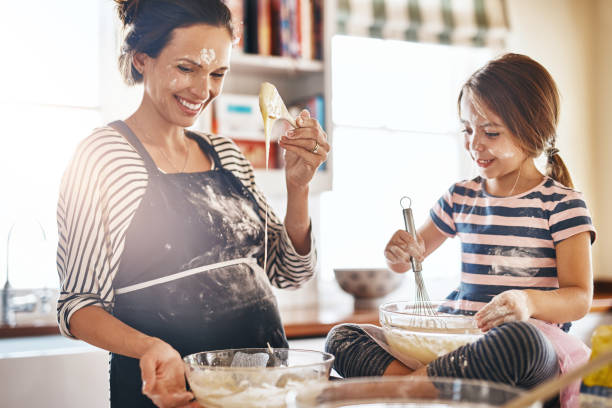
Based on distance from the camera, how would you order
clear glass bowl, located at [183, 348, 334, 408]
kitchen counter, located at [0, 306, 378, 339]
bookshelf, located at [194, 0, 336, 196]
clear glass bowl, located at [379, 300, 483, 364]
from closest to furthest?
clear glass bowl, located at [183, 348, 334, 408] < clear glass bowl, located at [379, 300, 483, 364] < kitchen counter, located at [0, 306, 378, 339] < bookshelf, located at [194, 0, 336, 196]

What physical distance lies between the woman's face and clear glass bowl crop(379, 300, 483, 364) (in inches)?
23.2

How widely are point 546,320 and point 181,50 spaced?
875 mm

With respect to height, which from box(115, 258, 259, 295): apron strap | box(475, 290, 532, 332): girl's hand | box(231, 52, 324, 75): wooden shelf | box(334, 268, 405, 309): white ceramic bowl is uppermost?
box(231, 52, 324, 75): wooden shelf

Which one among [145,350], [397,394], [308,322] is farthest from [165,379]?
[308,322]

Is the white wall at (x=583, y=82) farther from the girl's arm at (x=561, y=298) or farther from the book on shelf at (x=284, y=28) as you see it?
the girl's arm at (x=561, y=298)

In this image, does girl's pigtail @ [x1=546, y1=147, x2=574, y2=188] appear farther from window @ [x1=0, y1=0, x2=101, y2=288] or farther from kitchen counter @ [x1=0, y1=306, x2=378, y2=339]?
window @ [x1=0, y1=0, x2=101, y2=288]

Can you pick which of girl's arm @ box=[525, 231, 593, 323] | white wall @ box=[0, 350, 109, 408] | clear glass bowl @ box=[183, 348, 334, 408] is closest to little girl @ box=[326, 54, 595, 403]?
girl's arm @ box=[525, 231, 593, 323]

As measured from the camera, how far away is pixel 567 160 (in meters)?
3.79

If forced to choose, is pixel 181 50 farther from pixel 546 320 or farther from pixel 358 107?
pixel 358 107

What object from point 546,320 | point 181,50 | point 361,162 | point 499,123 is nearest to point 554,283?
point 546,320

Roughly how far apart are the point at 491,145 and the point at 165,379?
35.0 inches

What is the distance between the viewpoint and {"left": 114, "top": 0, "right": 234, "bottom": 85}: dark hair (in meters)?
1.29

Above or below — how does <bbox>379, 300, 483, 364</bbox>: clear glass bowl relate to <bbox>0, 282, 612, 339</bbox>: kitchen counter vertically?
above

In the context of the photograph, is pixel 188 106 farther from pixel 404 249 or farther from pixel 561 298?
pixel 561 298
